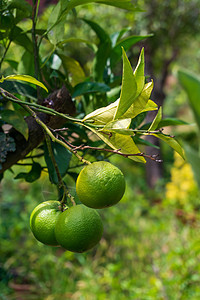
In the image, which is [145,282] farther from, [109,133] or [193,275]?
[109,133]

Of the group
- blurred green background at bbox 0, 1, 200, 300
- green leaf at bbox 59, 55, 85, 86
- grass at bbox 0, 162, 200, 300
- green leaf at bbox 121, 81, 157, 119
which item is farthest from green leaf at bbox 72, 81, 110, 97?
grass at bbox 0, 162, 200, 300

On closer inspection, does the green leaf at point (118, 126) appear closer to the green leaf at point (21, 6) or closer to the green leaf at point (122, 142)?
the green leaf at point (122, 142)

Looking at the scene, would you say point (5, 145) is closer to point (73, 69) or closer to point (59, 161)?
point (59, 161)

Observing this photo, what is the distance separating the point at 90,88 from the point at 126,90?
201 mm

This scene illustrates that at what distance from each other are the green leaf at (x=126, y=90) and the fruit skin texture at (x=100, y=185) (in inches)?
2.3

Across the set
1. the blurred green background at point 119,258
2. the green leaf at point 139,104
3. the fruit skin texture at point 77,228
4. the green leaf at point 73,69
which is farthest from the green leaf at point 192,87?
the blurred green background at point 119,258

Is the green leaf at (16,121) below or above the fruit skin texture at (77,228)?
above

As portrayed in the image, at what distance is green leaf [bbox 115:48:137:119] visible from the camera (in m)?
0.30

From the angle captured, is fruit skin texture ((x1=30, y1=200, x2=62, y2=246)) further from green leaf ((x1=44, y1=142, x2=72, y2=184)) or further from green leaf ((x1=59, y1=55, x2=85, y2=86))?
green leaf ((x1=59, y1=55, x2=85, y2=86))

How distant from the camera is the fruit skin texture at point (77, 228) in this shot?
1.09 ft

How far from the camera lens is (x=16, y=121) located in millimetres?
417

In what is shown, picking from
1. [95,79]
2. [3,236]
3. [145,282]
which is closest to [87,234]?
[95,79]

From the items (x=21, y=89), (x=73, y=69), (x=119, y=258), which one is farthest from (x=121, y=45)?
(x=119, y=258)

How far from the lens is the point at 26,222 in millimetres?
2096
